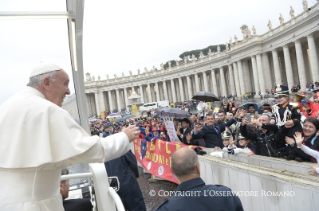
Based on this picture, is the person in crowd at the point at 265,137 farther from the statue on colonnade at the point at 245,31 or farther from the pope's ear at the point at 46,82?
the statue on colonnade at the point at 245,31

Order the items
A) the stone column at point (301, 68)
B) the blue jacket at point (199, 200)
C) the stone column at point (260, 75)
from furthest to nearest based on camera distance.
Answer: the stone column at point (260, 75)
the stone column at point (301, 68)
the blue jacket at point (199, 200)

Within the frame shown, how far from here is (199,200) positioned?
2148 millimetres

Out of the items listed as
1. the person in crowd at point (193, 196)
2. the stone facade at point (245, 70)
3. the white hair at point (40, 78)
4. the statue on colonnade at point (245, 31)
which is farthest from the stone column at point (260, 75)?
the white hair at point (40, 78)

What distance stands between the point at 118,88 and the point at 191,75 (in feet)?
77.1

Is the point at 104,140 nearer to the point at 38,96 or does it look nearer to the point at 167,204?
the point at 38,96

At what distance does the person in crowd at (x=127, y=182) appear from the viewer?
4738mm

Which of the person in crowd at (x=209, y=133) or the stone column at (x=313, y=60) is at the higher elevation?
the stone column at (x=313, y=60)

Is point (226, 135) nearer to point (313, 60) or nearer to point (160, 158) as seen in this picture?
point (160, 158)

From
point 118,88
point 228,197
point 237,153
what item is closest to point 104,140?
point 228,197

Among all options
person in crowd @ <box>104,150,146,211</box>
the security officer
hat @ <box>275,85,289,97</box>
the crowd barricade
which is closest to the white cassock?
the crowd barricade

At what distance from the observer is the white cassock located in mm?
1855

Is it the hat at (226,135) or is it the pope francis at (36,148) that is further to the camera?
the hat at (226,135)

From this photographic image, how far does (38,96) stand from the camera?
2049 mm

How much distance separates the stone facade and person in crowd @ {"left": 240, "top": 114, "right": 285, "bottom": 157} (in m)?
22.6
